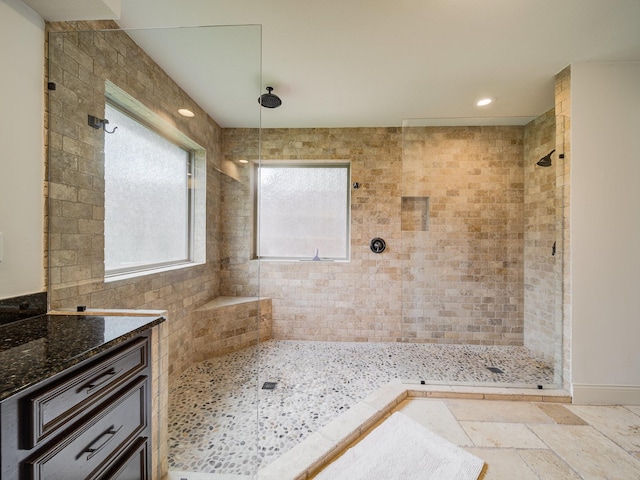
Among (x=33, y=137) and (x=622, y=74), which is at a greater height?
(x=622, y=74)

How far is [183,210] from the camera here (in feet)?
6.40

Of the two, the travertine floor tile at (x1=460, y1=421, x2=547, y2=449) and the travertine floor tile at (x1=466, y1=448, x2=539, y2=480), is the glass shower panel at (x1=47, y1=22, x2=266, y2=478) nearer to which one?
the travertine floor tile at (x1=466, y1=448, x2=539, y2=480)

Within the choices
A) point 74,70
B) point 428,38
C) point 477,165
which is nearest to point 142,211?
point 74,70

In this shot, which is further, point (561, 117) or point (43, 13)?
point (561, 117)

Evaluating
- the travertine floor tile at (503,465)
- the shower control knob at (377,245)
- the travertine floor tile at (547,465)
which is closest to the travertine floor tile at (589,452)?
the travertine floor tile at (547,465)

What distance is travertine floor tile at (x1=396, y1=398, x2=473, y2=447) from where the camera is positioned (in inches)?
65.7

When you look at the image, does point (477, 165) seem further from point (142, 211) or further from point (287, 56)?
point (142, 211)

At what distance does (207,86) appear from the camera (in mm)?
2027

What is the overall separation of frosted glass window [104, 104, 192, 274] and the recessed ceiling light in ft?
9.20

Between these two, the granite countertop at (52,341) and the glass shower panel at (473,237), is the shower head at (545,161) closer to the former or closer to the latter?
the glass shower panel at (473,237)

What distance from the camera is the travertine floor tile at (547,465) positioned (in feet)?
4.56

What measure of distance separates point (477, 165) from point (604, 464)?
2.42 meters

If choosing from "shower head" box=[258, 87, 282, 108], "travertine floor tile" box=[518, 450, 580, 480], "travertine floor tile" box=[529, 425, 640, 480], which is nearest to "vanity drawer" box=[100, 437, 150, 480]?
"travertine floor tile" box=[518, 450, 580, 480]

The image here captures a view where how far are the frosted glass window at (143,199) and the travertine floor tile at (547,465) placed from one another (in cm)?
258
